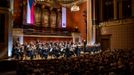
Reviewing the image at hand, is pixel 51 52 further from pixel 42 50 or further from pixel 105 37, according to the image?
pixel 105 37

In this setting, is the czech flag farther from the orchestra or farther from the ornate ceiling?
the orchestra

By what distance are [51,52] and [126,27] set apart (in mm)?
7471

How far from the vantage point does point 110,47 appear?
24.0 meters

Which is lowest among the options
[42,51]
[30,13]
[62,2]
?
[42,51]

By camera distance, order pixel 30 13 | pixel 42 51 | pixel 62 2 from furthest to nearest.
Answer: pixel 62 2
pixel 30 13
pixel 42 51

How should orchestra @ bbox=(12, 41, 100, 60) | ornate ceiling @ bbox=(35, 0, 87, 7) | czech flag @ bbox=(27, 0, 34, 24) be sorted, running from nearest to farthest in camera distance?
orchestra @ bbox=(12, 41, 100, 60) → czech flag @ bbox=(27, 0, 34, 24) → ornate ceiling @ bbox=(35, 0, 87, 7)

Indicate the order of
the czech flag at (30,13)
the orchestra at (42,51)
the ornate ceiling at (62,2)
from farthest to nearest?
the ornate ceiling at (62,2), the czech flag at (30,13), the orchestra at (42,51)

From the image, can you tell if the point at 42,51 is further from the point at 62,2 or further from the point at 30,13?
the point at 62,2

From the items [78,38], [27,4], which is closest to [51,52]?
[27,4]

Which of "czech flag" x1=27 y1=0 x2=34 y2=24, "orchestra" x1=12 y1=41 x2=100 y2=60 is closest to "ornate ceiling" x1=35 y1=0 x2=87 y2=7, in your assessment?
"czech flag" x1=27 y1=0 x2=34 y2=24

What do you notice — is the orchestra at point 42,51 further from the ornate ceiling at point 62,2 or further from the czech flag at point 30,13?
the ornate ceiling at point 62,2

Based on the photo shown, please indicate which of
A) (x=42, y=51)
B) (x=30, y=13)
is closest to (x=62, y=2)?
(x=30, y=13)

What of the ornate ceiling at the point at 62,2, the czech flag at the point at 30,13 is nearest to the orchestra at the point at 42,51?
the czech flag at the point at 30,13

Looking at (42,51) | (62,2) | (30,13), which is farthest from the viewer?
(62,2)
